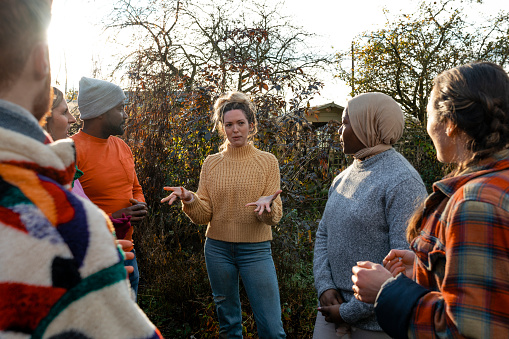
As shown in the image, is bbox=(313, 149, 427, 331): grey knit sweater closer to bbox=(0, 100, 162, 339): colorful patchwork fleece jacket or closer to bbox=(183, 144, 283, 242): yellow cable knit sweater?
bbox=(183, 144, 283, 242): yellow cable knit sweater

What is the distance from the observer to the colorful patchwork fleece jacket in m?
0.73

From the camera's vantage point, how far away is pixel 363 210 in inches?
80.0

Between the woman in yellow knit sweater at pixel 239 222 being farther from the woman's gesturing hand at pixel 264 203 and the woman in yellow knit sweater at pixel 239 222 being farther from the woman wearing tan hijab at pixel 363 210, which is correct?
the woman wearing tan hijab at pixel 363 210

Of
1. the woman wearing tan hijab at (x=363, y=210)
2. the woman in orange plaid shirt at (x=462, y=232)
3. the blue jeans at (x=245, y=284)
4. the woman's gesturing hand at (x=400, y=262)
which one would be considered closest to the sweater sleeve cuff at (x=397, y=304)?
the woman in orange plaid shirt at (x=462, y=232)

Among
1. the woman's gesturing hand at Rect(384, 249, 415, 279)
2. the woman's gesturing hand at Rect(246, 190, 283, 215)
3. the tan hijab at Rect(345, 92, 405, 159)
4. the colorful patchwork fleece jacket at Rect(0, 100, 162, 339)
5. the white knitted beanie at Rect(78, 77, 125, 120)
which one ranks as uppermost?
the white knitted beanie at Rect(78, 77, 125, 120)

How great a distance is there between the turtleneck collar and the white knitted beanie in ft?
3.24

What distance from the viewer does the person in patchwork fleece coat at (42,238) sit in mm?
727

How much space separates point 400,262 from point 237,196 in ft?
5.05

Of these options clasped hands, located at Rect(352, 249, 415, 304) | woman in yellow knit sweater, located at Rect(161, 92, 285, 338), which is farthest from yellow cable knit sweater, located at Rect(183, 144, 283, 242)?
clasped hands, located at Rect(352, 249, 415, 304)

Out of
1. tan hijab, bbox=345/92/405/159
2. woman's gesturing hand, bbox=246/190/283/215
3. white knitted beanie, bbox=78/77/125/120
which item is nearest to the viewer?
tan hijab, bbox=345/92/405/159

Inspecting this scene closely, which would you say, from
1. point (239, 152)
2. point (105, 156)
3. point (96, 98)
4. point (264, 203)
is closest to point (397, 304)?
point (264, 203)

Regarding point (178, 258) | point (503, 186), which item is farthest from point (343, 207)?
point (178, 258)

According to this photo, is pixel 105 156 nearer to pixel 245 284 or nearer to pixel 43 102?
pixel 245 284

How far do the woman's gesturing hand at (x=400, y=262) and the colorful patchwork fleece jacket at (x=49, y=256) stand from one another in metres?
1.21
